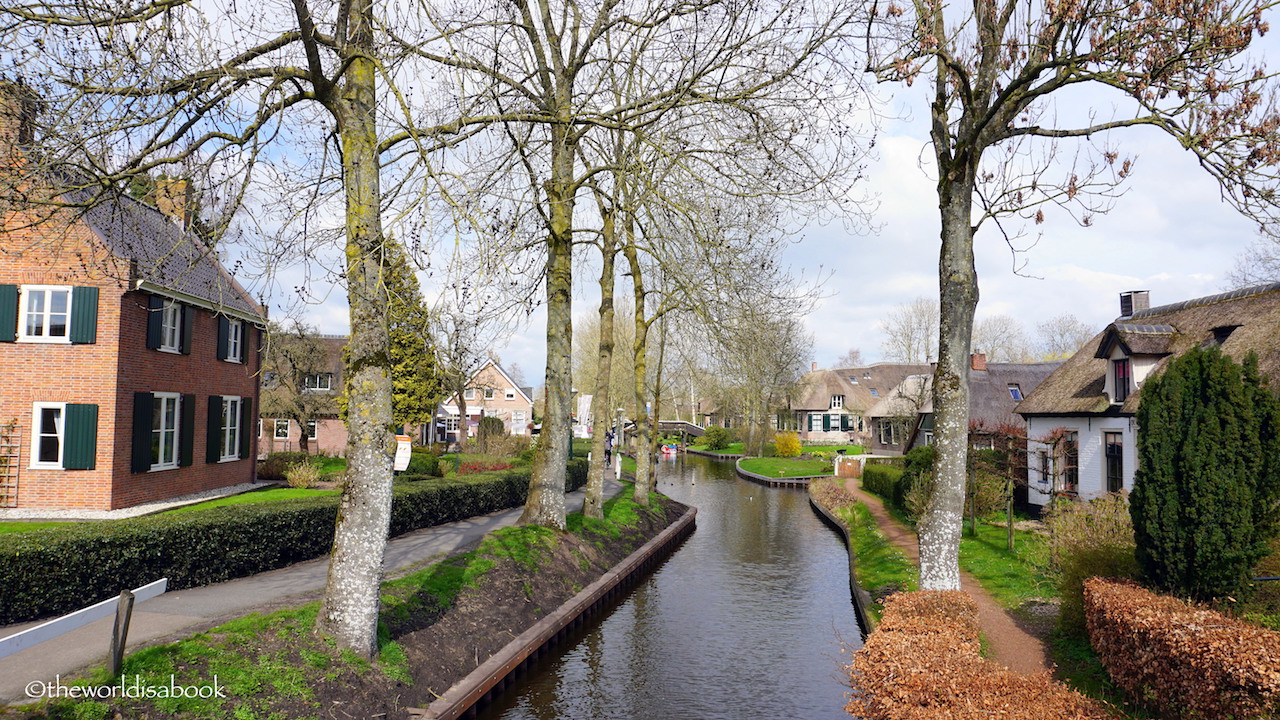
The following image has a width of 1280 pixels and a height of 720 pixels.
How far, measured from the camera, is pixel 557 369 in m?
15.4

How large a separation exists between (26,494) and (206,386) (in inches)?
220

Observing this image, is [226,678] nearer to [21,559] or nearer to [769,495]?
[21,559]

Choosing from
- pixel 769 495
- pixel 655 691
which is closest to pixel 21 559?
pixel 655 691

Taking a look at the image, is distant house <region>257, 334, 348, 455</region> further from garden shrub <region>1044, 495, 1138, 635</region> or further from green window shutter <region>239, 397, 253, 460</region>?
garden shrub <region>1044, 495, 1138, 635</region>

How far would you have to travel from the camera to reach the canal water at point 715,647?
1000 cm

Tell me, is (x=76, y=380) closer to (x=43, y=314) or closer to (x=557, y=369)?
(x=43, y=314)

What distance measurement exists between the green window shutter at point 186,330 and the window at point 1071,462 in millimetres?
24788

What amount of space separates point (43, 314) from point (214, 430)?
231 inches

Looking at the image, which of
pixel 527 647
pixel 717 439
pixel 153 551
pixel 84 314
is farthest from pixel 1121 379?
pixel 717 439

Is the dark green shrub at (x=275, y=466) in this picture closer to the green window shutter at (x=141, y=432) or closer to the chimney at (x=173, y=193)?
the green window shutter at (x=141, y=432)

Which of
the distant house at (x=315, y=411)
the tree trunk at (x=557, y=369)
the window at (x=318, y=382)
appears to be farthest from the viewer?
the window at (x=318, y=382)

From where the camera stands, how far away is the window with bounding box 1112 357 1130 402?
811 inches

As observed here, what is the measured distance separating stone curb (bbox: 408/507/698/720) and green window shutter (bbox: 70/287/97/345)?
526 inches

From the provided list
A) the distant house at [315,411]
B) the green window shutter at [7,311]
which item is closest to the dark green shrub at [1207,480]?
the green window shutter at [7,311]
